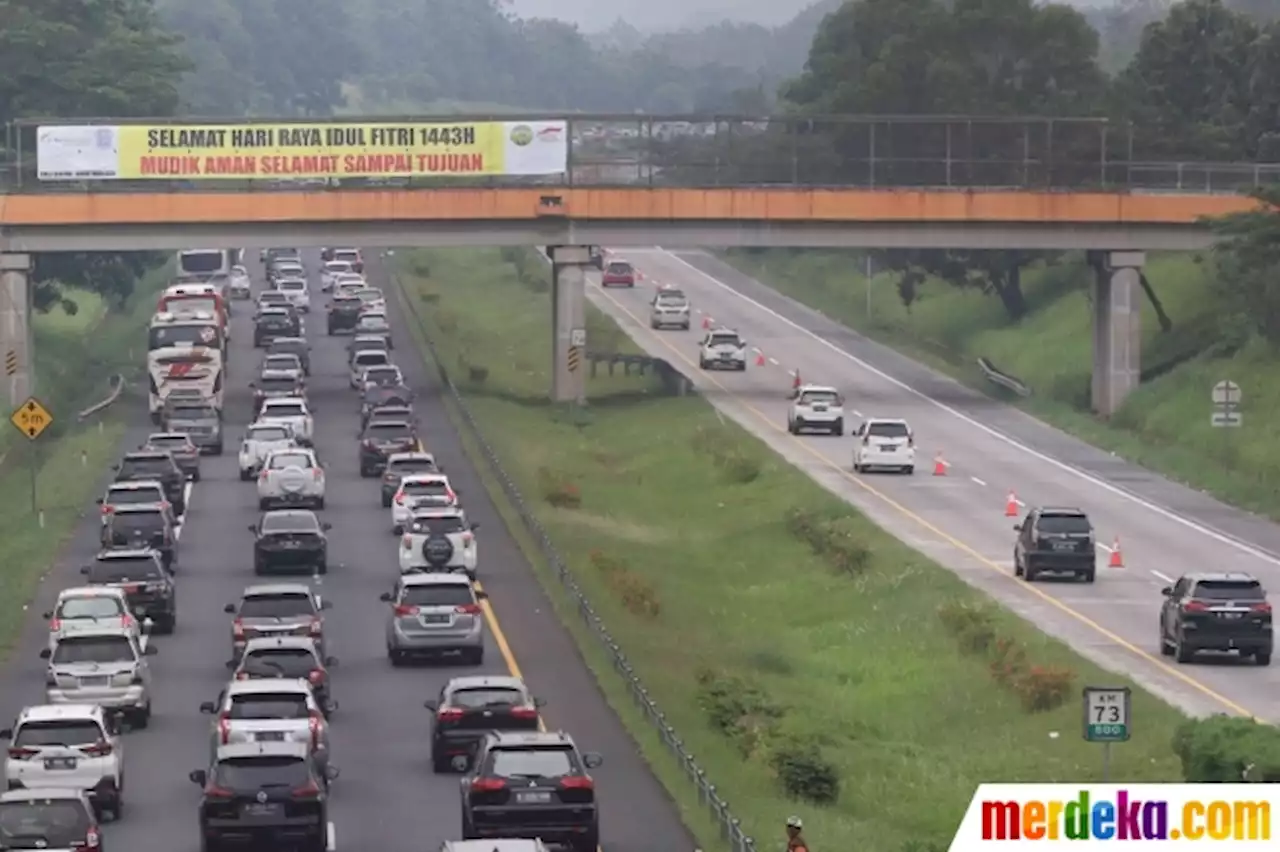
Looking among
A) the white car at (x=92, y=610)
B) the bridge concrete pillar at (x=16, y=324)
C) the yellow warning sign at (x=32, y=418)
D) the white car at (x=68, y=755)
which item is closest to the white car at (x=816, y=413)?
the bridge concrete pillar at (x=16, y=324)

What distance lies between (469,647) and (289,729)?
12.2m

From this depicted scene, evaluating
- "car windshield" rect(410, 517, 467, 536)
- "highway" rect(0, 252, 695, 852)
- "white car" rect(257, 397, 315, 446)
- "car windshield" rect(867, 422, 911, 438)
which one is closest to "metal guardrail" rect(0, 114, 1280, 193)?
"white car" rect(257, 397, 315, 446)

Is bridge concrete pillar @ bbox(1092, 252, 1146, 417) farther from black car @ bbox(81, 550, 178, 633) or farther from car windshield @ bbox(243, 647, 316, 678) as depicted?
car windshield @ bbox(243, 647, 316, 678)

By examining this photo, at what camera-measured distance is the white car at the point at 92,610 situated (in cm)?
4962

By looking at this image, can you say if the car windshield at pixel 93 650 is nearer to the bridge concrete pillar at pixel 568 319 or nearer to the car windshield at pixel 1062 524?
the car windshield at pixel 1062 524

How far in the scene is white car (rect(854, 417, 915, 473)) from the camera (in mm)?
82125

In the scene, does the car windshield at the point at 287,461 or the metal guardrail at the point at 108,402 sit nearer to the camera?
the car windshield at the point at 287,461

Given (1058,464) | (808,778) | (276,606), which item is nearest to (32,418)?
(276,606)

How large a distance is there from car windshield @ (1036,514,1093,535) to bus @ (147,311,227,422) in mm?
32995

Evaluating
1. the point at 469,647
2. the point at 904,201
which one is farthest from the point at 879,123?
the point at 469,647

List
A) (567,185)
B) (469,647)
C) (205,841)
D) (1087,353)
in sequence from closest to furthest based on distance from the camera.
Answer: (205,841) → (469,647) → (567,185) → (1087,353)

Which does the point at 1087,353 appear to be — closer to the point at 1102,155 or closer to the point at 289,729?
the point at 1102,155

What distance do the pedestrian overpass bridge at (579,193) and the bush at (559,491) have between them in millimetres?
18441

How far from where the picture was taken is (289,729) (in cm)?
3962
